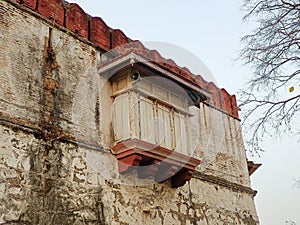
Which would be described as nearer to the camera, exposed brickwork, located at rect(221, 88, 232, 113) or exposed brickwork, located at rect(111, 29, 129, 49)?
exposed brickwork, located at rect(111, 29, 129, 49)

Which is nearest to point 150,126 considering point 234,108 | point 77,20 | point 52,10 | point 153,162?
point 153,162

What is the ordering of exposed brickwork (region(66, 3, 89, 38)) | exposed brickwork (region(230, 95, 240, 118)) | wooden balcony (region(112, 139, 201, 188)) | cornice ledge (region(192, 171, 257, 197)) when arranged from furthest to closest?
exposed brickwork (region(230, 95, 240, 118)), cornice ledge (region(192, 171, 257, 197)), exposed brickwork (region(66, 3, 89, 38)), wooden balcony (region(112, 139, 201, 188))

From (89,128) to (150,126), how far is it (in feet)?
3.93

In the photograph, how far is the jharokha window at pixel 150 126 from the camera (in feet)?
24.6

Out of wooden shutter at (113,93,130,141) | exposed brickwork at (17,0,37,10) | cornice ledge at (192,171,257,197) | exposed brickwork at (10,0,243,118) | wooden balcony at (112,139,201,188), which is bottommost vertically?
wooden balcony at (112,139,201,188)

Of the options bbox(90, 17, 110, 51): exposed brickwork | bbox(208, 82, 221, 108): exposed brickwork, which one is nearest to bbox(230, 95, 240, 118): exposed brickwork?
bbox(208, 82, 221, 108): exposed brickwork

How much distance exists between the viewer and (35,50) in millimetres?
7008

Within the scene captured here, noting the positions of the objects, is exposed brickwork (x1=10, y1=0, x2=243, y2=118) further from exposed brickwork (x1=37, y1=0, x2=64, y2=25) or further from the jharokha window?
the jharokha window

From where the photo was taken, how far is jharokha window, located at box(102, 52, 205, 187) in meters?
7.49

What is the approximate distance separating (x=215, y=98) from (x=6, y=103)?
671 centimetres

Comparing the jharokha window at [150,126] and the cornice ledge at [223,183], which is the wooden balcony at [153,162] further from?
the cornice ledge at [223,183]

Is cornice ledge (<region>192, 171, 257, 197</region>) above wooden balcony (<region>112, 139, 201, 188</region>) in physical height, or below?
above

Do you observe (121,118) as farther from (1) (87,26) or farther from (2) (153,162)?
(1) (87,26)

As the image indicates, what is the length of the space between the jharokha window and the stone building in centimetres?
2
